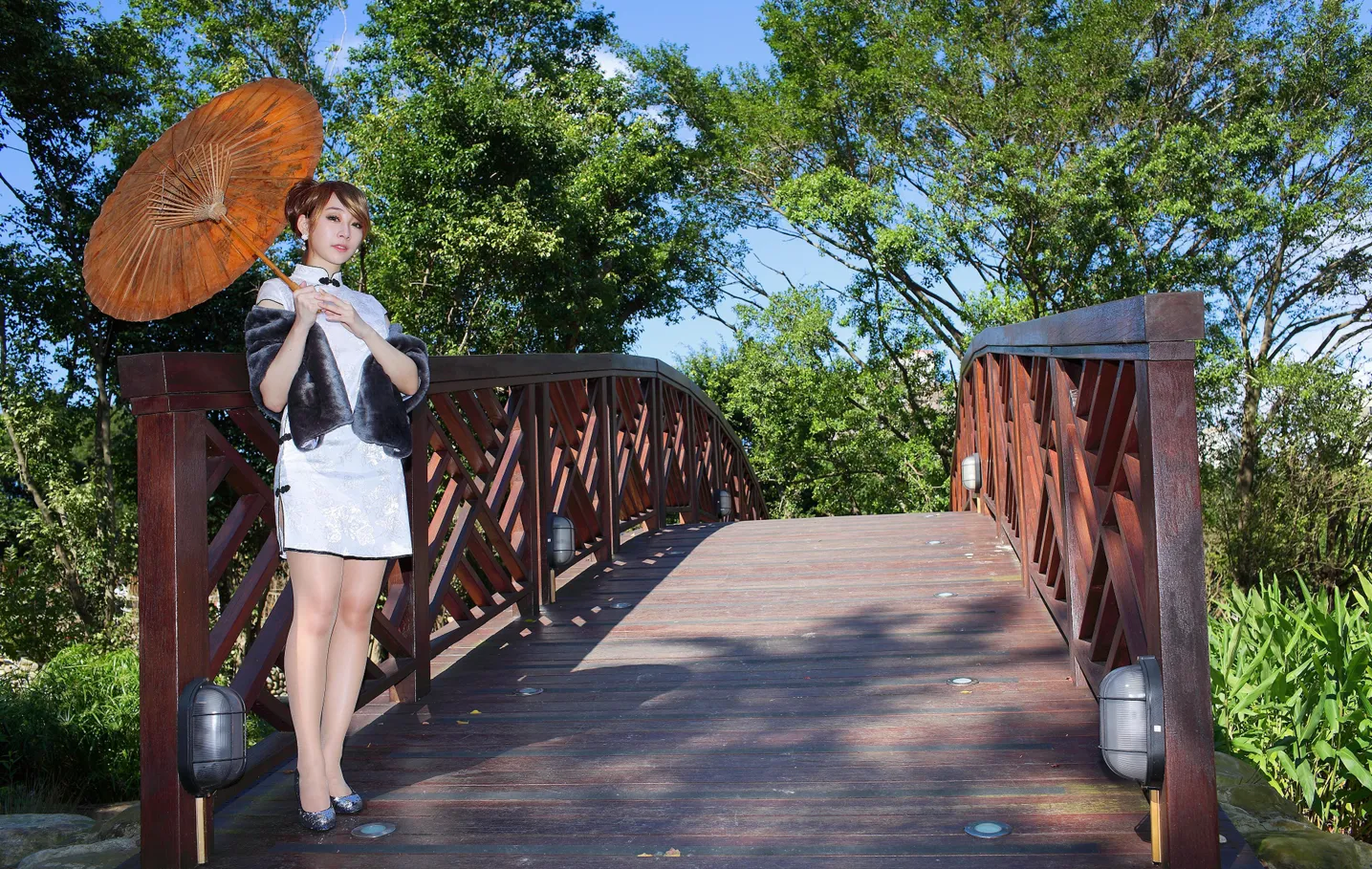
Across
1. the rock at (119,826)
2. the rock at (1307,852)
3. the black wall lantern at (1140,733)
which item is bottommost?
the rock at (119,826)

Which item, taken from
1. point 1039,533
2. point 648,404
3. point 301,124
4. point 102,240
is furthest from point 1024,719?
point 648,404

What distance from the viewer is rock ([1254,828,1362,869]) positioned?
97.7 inches

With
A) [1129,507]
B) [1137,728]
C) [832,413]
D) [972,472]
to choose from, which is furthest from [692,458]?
[832,413]

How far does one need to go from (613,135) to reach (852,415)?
653 cm

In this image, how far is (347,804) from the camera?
2.53 m

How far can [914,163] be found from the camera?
18.9 meters

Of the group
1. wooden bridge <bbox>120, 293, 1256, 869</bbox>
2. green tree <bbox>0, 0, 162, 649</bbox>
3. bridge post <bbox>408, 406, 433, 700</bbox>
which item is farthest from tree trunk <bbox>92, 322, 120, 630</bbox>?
bridge post <bbox>408, 406, 433, 700</bbox>

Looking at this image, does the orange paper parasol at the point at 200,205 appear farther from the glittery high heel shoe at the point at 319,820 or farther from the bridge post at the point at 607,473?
the bridge post at the point at 607,473

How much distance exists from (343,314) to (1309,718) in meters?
3.25

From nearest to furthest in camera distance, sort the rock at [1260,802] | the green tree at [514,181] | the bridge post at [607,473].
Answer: the rock at [1260,802]
the bridge post at [607,473]
the green tree at [514,181]

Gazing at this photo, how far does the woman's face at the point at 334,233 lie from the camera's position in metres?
2.49

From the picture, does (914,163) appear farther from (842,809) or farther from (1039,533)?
(842,809)

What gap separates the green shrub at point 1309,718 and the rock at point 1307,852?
900 mm

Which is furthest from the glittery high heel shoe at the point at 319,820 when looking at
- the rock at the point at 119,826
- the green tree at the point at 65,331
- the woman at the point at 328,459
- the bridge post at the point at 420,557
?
the green tree at the point at 65,331
